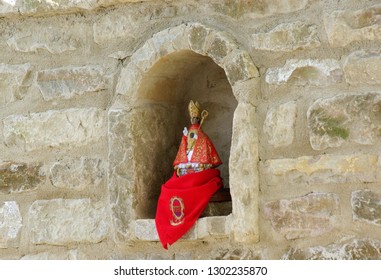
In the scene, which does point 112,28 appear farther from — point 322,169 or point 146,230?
point 322,169

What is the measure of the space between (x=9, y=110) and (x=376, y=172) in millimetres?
1945

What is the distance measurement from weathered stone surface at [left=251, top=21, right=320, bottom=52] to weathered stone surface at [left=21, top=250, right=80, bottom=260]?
1341 mm

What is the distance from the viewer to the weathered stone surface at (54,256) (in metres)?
4.41

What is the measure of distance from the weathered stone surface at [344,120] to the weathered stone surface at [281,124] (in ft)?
0.28

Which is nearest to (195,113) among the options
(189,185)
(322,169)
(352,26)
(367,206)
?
(189,185)

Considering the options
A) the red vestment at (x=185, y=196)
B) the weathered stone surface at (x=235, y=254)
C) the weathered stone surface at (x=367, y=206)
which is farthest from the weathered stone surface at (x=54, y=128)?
the weathered stone surface at (x=367, y=206)

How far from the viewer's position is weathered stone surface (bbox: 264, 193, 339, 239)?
150 inches

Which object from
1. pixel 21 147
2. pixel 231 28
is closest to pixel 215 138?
pixel 231 28

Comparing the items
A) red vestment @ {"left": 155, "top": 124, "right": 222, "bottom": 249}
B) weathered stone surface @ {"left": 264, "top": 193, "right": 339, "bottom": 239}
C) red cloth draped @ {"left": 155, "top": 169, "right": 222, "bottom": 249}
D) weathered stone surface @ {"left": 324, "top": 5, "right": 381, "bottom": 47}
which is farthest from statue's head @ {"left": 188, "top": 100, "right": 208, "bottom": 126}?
weathered stone surface @ {"left": 324, "top": 5, "right": 381, "bottom": 47}

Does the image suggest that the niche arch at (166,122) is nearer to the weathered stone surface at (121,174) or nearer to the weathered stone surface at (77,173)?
the weathered stone surface at (121,174)

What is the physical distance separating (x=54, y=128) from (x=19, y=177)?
1.02 ft

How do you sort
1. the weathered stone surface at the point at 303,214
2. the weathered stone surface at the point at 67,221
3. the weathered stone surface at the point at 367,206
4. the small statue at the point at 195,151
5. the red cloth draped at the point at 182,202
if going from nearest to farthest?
1. the weathered stone surface at the point at 367,206
2. the weathered stone surface at the point at 303,214
3. the red cloth draped at the point at 182,202
4. the small statue at the point at 195,151
5. the weathered stone surface at the point at 67,221

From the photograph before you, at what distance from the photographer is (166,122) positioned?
4.54 metres

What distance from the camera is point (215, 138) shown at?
4.60m
